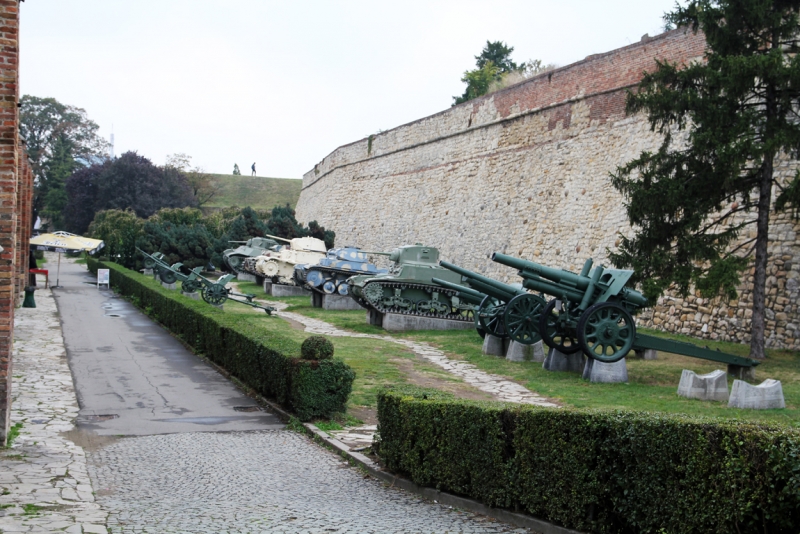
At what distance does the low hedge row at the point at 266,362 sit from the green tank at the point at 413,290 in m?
4.01

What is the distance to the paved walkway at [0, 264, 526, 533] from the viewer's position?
219 inches

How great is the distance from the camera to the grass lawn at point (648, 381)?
9781 millimetres

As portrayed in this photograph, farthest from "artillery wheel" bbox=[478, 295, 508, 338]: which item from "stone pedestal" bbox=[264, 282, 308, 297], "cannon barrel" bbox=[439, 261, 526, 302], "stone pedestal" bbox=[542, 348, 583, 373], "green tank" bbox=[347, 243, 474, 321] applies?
"stone pedestal" bbox=[264, 282, 308, 297]

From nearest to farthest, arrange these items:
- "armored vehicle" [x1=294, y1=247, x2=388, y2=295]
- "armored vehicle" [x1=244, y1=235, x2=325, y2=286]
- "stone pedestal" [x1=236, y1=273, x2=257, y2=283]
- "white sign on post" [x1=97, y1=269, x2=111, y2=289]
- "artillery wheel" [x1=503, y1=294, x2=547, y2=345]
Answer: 1. "artillery wheel" [x1=503, y1=294, x2=547, y2=345]
2. "armored vehicle" [x1=294, y1=247, x2=388, y2=295]
3. "armored vehicle" [x1=244, y1=235, x2=325, y2=286]
4. "white sign on post" [x1=97, y1=269, x2=111, y2=289]
5. "stone pedestal" [x1=236, y1=273, x2=257, y2=283]

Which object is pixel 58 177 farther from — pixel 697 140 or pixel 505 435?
pixel 505 435

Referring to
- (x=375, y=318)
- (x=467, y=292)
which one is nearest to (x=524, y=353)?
(x=467, y=292)

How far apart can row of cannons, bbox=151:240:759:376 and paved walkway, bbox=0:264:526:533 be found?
5.38 meters

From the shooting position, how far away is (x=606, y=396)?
10961 millimetres

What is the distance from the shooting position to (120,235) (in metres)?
40.7

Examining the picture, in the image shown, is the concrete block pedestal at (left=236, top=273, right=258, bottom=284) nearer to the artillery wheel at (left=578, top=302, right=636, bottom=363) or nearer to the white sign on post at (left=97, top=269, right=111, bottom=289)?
the white sign on post at (left=97, top=269, right=111, bottom=289)

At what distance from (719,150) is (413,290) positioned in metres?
8.62

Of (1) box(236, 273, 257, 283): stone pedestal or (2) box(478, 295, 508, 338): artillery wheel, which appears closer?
(2) box(478, 295, 508, 338): artillery wheel

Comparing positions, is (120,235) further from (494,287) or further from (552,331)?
(552,331)

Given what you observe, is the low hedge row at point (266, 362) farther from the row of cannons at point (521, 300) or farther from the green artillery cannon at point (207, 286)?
the row of cannons at point (521, 300)
